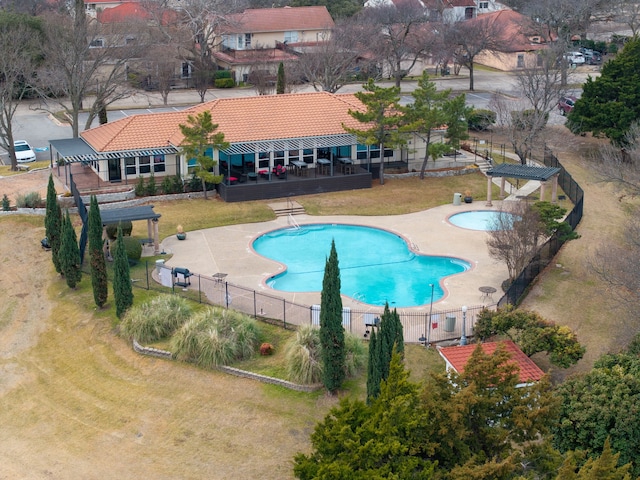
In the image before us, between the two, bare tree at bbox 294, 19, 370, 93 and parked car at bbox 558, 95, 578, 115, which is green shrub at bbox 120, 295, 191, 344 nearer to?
bare tree at bbox 294, 19, 370, 93

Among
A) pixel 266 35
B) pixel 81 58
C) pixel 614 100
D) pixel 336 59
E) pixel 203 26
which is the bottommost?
pixel 614 100

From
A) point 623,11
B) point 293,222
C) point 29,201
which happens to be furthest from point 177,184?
point 623,11

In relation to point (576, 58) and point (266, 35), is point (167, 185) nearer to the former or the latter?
point (266, 35)

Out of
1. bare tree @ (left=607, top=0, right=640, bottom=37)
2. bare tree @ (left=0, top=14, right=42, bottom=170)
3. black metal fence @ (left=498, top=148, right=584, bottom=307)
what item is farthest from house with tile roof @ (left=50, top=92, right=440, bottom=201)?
bare tree @ (left=607, top=0, right=640, bottom=37)

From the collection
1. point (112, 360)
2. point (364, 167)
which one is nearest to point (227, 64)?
point (364, 167)

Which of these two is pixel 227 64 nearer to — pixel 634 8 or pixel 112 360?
pixel 634 8

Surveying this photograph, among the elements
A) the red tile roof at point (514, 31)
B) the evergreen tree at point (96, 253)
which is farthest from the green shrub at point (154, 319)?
the red tile roof at point (514, 31)
